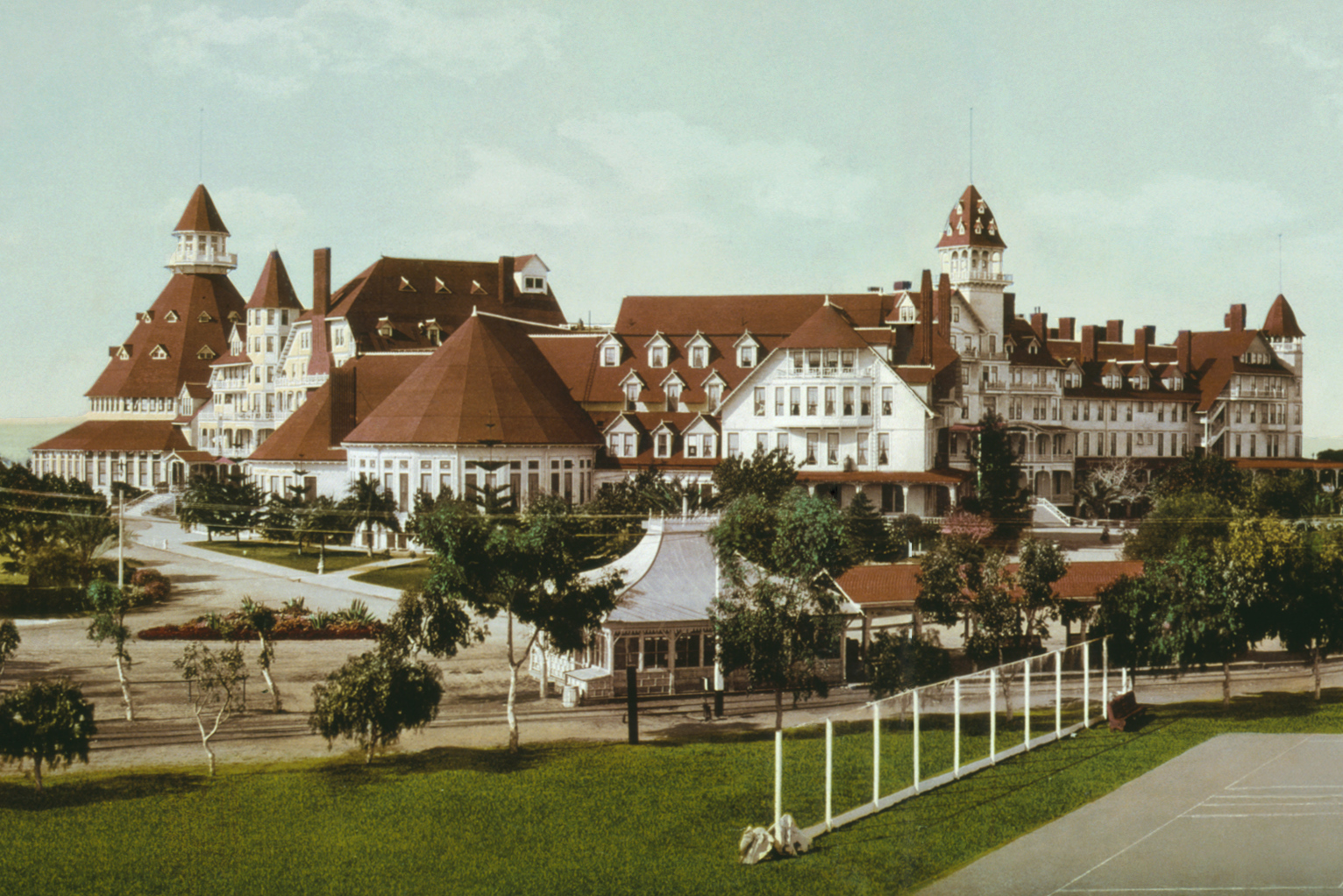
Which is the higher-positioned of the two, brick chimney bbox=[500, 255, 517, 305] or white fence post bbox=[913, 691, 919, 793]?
brick chimney bbox=[500, 255, 517, 305]

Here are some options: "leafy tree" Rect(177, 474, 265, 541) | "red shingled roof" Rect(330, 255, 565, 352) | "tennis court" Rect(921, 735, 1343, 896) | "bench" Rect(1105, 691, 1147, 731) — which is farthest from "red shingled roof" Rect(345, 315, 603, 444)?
"tennis court" Rect(921, 735, 1343, 896)

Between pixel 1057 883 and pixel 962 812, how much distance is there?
4.01 metres

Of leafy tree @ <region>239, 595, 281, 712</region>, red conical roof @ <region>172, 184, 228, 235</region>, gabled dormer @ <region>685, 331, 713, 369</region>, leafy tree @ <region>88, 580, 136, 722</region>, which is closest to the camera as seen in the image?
leafy tree @ <region>88, 580, 136, 722</region>

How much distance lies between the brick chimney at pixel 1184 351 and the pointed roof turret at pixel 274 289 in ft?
193

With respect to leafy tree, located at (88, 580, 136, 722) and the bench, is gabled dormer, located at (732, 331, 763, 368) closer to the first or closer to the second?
the bench

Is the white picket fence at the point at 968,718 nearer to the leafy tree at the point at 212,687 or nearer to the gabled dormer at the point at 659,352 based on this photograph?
the leafy tree at the point at 212,687

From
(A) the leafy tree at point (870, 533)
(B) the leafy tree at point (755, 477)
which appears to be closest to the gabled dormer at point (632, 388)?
(B) the leafy tree at point (755, 477)

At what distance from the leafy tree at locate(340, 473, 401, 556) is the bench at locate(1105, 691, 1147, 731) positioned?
28.6 meters

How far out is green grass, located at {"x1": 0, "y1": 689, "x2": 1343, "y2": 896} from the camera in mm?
23281

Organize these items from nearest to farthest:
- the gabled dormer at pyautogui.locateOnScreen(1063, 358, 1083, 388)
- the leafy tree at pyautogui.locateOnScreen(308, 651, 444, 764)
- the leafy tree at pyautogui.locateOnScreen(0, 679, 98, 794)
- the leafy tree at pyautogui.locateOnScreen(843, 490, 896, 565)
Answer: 1. the leafy tree at pyautogui.locateOnScreen(0, 679, 98, 794)
2. the leafy tree at pyautogui.locateOnScreen(308, 651, 444, 764)
3. the leafy tree at pyautogui.locateOnScreen(843, 490, 896, 565)
4. the gabled dormer at pyautogui.locateOnScreen(1063, 358, 1083, 388)

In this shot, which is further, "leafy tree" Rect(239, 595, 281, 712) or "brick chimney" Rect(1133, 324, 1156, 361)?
"brick chimney" Rect(1133, 324, 1156, 361)

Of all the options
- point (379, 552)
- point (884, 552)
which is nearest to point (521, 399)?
point (379, 552)

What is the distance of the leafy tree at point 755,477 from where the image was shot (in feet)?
177

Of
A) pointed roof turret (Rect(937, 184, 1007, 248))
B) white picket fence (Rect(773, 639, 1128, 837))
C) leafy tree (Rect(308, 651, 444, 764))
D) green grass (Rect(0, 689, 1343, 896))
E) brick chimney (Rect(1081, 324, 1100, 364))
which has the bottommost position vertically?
green grass (Rect(0, 689, 1343, 896))
